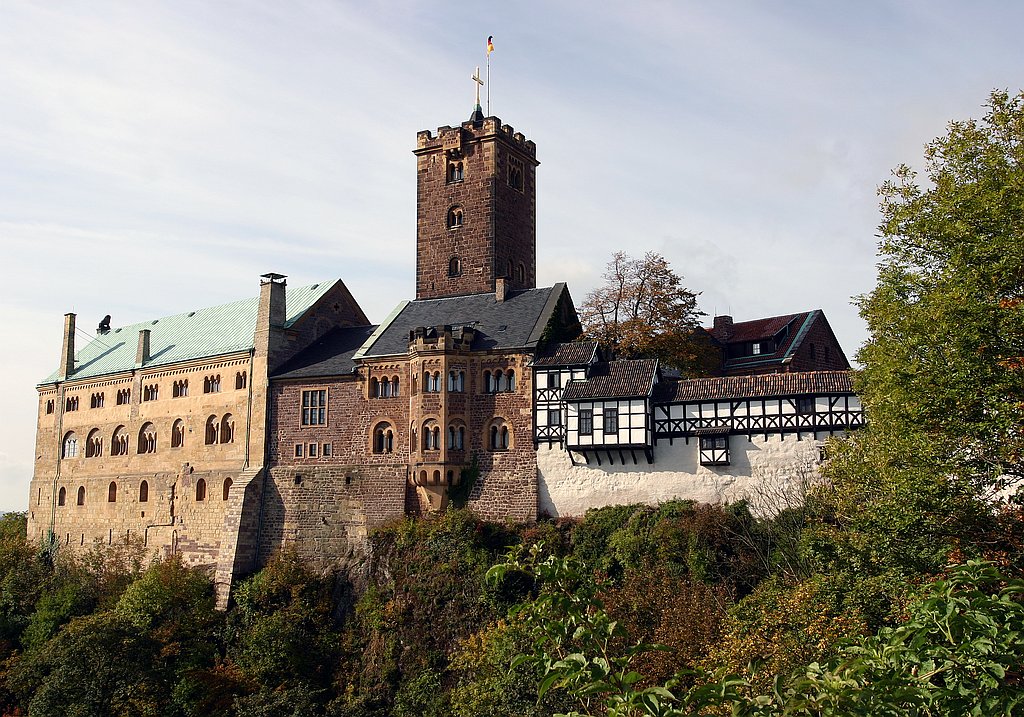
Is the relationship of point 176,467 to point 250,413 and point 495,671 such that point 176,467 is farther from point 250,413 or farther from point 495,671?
point 495,671

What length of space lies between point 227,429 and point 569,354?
19.5m

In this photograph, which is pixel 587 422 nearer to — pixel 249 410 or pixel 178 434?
pixel 249 410

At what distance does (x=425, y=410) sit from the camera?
45906mm

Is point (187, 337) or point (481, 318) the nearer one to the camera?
point (481, 318)

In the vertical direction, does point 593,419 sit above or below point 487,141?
below

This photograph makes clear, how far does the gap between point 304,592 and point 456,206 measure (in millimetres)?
21802

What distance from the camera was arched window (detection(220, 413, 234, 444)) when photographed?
5236 cm

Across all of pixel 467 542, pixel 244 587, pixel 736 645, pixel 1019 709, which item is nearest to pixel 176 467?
pixel 244 587

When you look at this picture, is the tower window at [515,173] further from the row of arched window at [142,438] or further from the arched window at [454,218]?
the row of arched window at [142,438]

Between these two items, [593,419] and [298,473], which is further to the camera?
[298,473]

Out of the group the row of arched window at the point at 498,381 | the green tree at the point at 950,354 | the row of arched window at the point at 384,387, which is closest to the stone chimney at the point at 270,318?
the row of arched window at the point at 384,387

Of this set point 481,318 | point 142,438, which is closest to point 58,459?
point 142,438

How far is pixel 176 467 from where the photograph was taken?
5472cm

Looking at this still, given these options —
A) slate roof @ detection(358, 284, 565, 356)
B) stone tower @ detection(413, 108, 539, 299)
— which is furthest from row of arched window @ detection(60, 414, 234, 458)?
stone tower @ detection(413, 108, 539, 299)
